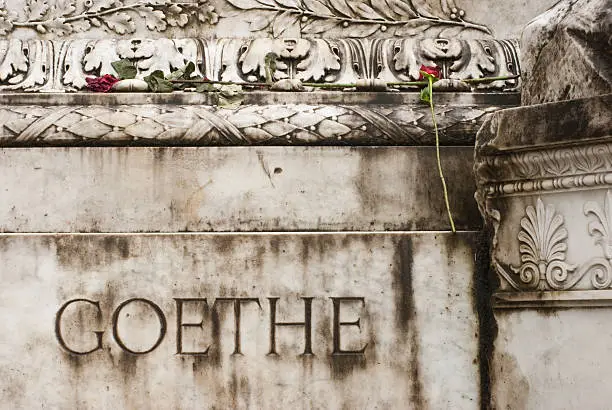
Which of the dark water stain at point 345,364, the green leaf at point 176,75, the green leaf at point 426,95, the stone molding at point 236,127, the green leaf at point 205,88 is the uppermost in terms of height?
the green leaf at point 176,75

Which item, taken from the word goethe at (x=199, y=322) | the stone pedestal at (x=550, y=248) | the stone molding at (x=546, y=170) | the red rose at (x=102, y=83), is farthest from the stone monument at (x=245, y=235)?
the stone molding at (x=546, y=170)

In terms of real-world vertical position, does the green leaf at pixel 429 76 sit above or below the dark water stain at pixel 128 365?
above

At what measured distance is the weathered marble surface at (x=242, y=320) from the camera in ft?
14.6

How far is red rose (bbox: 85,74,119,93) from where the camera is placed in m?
5.13

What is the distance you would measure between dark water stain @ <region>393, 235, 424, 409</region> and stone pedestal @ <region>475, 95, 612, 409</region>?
13.2 inches

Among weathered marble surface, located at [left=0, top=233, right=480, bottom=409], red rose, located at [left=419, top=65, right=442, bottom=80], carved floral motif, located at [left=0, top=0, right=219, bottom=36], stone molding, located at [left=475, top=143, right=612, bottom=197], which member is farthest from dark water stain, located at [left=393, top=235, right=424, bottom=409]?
carved floral motif, located at [left=0, top=0, right=219, bottom=36]

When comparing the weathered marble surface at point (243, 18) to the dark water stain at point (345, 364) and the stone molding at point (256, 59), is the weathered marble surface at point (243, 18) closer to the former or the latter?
the stone molding at point (256, 59)

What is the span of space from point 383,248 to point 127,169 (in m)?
1.27

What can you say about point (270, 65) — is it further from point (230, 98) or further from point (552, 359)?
point (552, 359)

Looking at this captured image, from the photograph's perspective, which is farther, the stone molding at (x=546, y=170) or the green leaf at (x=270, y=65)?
the green leaf at (x=270, y=65)

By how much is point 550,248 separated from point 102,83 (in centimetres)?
240

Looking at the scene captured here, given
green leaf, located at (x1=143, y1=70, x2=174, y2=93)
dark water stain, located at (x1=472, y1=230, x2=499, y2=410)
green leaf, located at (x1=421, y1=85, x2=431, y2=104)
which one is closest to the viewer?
dark water stain, located at (x1=472, y1=230, x2=499, y2=410)

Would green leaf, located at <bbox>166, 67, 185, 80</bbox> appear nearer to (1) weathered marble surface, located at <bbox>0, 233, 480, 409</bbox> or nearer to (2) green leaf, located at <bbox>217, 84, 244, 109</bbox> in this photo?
(2) green leaf, located at <bbox>217, 84, 244, 109</bbox>

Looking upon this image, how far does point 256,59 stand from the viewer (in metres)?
5.34
